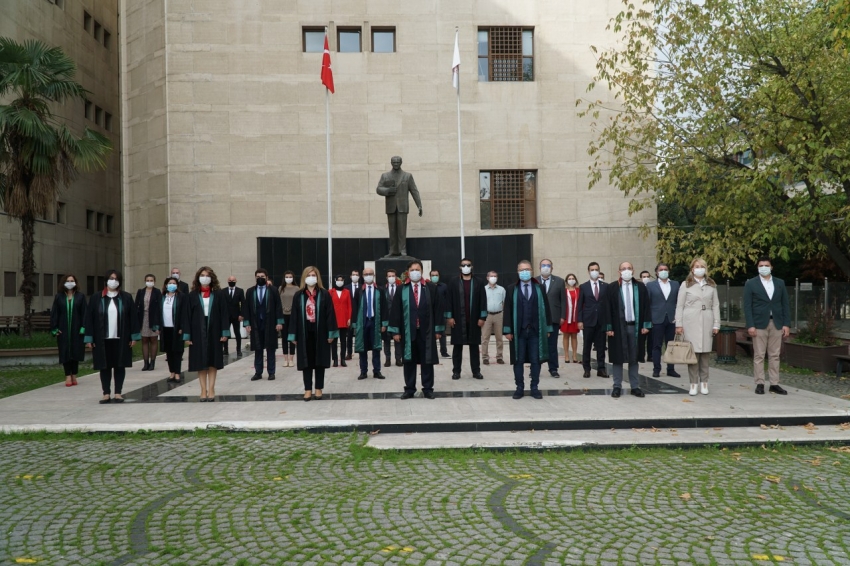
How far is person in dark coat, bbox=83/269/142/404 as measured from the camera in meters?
10.4

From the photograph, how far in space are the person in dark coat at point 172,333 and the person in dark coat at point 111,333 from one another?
1.11 meters

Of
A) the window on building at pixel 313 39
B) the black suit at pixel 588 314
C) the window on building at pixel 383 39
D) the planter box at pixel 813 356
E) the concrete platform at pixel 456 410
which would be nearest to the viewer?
the concrete platform at pixel 456 410

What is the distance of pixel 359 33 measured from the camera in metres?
26.3

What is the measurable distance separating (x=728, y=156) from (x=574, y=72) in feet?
36.7

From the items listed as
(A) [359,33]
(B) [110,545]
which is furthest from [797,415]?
(A) [359,33]

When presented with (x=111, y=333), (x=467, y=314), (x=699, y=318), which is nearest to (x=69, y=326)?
(x=111, y=333)

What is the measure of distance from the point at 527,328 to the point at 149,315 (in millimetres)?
7634

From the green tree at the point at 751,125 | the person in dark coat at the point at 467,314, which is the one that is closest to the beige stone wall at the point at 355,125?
the green tree at the point at 751,125

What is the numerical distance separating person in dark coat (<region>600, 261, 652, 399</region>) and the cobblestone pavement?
9.62 feet

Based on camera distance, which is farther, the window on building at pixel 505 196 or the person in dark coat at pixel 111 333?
the window on building at pixel 505 196

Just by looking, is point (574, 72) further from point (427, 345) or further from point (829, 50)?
point (427, 345)

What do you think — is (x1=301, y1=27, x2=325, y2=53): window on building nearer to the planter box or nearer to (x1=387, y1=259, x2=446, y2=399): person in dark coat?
(x1=387, y1=259, x2=446, y2=399): person in dark coat

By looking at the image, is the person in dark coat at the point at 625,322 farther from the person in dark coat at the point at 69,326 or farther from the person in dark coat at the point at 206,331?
the person in dark coat at the point at 69,326

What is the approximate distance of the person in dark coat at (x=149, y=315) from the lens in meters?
13.2
